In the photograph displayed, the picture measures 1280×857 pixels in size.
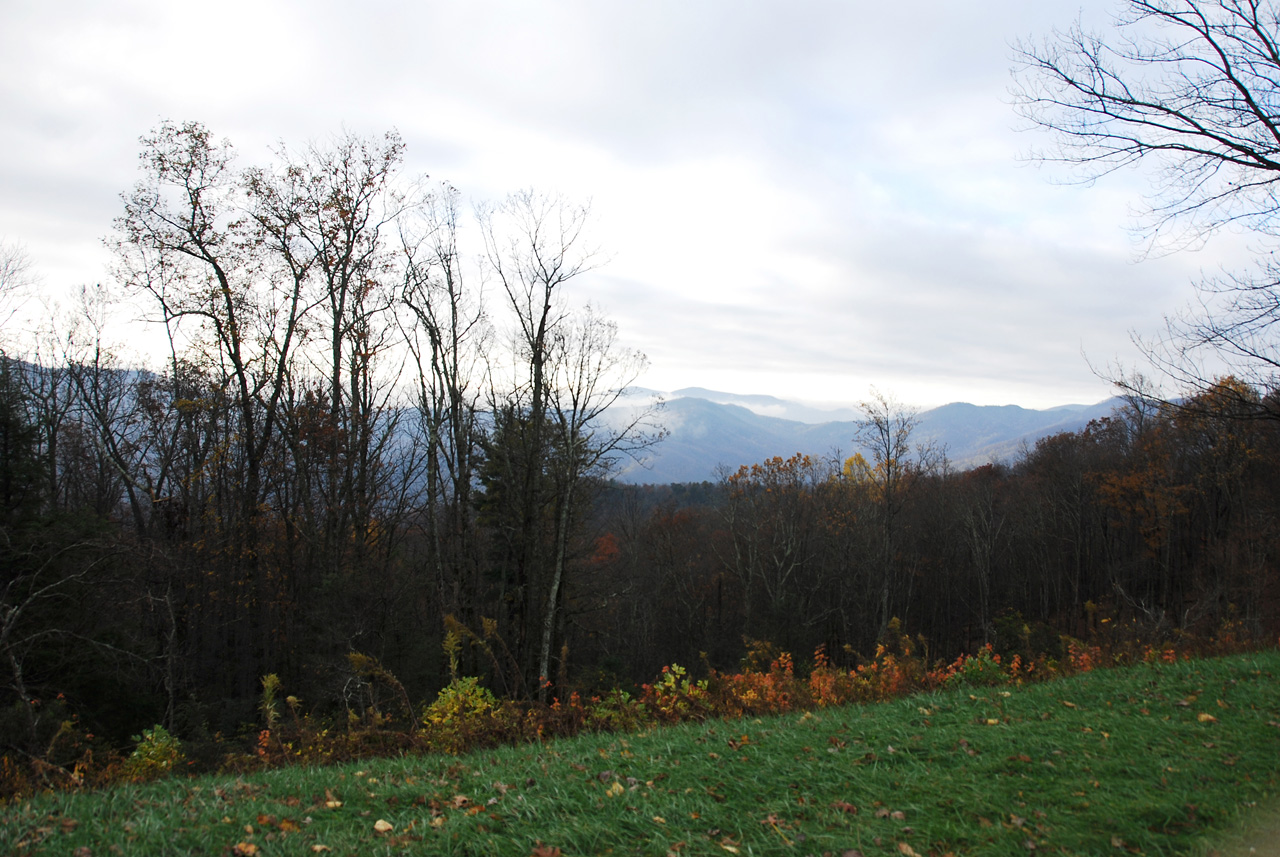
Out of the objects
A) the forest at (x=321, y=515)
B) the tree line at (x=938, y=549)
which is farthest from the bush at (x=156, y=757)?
the tree line at (x=938, y=549)

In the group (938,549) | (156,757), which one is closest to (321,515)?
(156,757)

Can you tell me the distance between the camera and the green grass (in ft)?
10.3

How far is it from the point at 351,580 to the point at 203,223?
10288mm

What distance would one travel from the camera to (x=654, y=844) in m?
3.16

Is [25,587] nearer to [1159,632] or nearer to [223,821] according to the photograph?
[223,821]

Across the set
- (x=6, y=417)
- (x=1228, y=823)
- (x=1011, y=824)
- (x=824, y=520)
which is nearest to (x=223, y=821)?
(x=1011, y=824)

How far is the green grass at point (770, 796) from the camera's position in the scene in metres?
3.15

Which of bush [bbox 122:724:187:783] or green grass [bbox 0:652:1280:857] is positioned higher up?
green grass [bbox 0:652:1280:857]

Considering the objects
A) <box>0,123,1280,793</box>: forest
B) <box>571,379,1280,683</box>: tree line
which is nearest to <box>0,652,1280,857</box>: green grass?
<box>0,123,1280,793</box>: forest

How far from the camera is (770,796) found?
3.85 metres

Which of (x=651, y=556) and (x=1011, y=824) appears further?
(x=651, y=556)

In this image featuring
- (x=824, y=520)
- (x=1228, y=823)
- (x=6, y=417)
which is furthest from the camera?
(x=824, y=520)

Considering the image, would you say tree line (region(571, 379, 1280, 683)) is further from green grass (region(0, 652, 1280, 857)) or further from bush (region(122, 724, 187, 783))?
green grass (region(0, 652, 1280, 857))

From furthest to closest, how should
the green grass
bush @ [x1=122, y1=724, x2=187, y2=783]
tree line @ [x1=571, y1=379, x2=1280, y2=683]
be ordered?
tree line @ [x1=571, y1=379, x2=1280, y2=683], bush @ [x1=122, y1=724, x2=187, y2=783], the green grass
